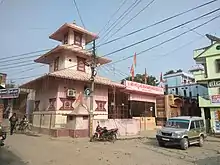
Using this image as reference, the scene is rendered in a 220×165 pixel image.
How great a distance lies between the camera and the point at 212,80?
23.7 m

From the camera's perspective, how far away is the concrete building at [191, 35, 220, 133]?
22.9m

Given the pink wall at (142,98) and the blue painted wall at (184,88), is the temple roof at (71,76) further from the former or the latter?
the blue painted wall at (184,88)

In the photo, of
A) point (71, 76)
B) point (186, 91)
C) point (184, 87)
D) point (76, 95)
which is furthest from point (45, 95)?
point (184, 87)

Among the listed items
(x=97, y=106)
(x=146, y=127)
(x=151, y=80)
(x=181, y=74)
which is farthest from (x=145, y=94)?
(x=181, y=74)

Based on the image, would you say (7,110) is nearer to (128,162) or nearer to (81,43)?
(81,43)

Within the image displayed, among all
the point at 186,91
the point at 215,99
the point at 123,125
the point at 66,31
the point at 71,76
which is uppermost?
the point at 66,31

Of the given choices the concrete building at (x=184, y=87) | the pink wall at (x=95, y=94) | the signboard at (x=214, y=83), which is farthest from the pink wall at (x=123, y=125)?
the concrete building at (x=184, y=87)

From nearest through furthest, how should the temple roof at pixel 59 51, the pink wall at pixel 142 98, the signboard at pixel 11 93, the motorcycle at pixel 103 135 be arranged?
1. the motorcycle at pixel 103 135
2. the temple roof at pixel 59 51
3. the signboard at pixel 11 93
4. the pink wall at pixel 142 98

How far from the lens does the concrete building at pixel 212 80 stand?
22891mm

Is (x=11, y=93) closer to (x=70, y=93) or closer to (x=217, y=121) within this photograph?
(x=70, y=93)

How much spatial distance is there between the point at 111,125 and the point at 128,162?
28.2 feet

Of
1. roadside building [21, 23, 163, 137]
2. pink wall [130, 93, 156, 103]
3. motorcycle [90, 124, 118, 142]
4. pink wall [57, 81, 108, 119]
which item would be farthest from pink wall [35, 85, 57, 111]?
pink wall [130, 93, 156, 103]

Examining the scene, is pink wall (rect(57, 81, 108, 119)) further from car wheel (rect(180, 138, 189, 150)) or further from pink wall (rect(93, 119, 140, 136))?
car wheel (rect(180, 138, 189, 150))

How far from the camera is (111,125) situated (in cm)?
1761
